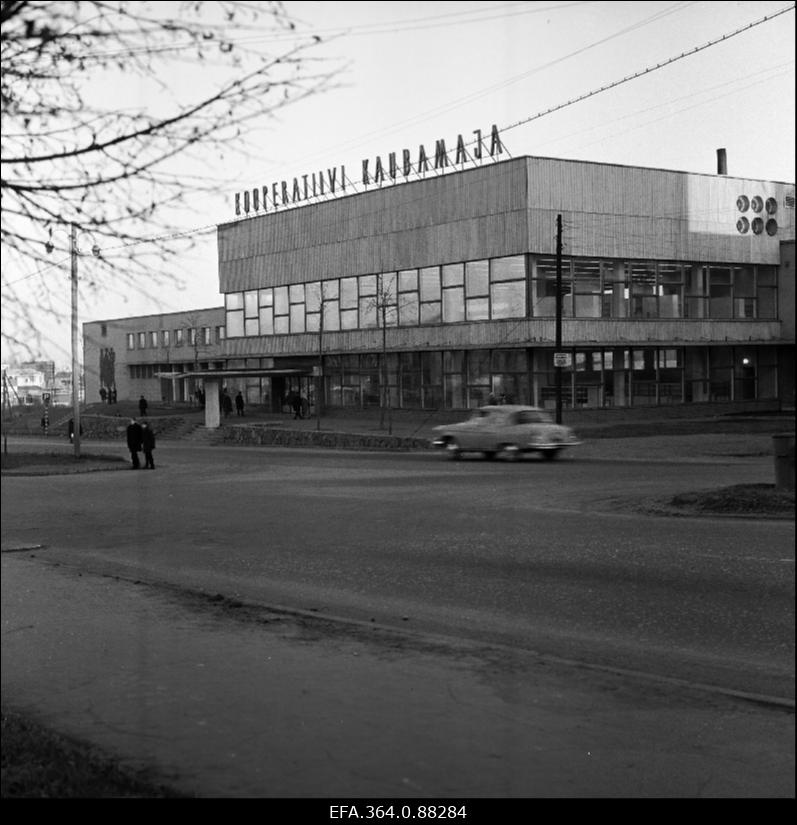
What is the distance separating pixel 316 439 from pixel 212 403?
1086 cm

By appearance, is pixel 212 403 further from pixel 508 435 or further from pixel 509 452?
pixel 508 435

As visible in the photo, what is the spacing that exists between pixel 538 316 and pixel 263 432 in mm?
11921

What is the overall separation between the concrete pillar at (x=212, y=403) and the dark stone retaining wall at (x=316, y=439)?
1.81 m

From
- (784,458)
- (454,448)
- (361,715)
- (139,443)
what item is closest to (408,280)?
(454,448)

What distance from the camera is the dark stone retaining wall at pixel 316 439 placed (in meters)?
37.6

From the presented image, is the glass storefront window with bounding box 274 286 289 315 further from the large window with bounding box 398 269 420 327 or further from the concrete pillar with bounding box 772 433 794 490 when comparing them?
the concrete pillar with bounding box 772 433 794 490

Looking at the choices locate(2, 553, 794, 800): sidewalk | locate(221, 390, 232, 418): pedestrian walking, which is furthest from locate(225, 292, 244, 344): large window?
locate(2, 553, 794, 800): sidewalk

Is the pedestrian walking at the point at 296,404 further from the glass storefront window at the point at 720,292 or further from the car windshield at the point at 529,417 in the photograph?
the car windshield at the point at 529,417

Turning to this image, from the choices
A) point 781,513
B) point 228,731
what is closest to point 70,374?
point 228,731

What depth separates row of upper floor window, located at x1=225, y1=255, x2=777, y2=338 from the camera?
45.5 m

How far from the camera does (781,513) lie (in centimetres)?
1462

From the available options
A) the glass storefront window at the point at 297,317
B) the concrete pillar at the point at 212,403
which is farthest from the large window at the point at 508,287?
the glass storefront window at the point at 297,317

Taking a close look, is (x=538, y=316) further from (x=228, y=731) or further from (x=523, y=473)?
(x=228, y=731)

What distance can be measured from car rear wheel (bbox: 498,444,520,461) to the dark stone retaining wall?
21.4ft
